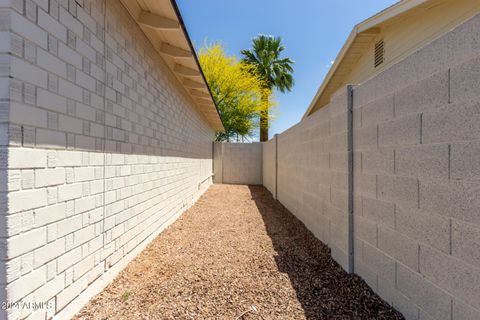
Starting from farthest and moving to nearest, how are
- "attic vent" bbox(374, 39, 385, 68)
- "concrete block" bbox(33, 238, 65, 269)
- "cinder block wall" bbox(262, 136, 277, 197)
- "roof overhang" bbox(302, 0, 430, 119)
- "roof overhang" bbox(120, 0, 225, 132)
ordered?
"cinder block wall" bbox(262, 136, 277, 197)
"attic vent" bbox(374, 39, 385, 68)
"roof overhang" bbox(302, 0, 430, 119)
"roof overhang" bbox(120, 0, 225, 132)
"concrete block" bbox(33, 238, 65, 269)

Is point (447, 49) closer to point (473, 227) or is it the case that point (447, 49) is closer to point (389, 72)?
point (389, 72)

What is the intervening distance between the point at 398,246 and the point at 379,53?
5666mm

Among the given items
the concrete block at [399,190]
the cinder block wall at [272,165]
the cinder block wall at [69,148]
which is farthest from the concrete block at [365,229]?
the cinder block wall at [272,165]

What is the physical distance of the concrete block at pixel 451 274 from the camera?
1487mm

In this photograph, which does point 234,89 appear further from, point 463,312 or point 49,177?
point 463,312

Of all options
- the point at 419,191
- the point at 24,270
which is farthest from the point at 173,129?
the point at 419,191

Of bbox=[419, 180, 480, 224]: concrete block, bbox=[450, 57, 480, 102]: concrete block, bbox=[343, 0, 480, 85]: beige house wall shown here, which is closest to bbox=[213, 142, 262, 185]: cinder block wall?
bbox=[343, 0, 480, 85]: beige house wall

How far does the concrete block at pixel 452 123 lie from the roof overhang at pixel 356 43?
13.1ft

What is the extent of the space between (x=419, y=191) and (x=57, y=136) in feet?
9.22

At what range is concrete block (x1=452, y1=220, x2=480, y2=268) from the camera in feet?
4.84

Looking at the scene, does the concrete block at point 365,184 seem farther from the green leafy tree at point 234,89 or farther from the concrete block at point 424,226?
the green leafy tree at point 234,89

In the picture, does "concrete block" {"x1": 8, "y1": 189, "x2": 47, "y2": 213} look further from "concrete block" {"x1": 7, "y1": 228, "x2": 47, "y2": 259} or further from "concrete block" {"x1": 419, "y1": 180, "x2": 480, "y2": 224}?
"concrete block" {"x1": 419, "y1": 180, "x2": 480, "y2": 224}

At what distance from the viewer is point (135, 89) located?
375 cm

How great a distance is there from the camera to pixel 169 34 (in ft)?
13.4
